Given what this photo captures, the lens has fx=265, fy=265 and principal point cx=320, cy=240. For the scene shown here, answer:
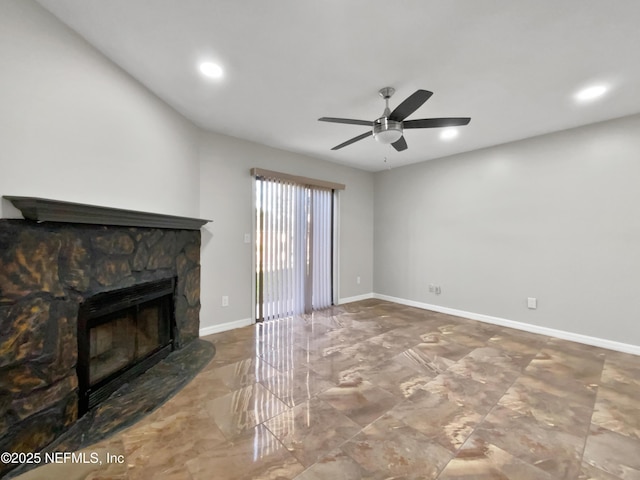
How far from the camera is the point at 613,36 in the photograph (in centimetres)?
169

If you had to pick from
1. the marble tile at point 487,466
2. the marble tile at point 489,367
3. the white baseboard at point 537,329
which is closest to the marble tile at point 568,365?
the marble tile at point 489,367

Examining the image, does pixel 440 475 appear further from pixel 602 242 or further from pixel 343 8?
pixel 602 242

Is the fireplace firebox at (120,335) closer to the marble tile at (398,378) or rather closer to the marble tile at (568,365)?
the marble tile at (398,378)

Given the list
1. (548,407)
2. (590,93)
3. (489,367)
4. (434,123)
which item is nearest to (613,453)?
(548,407)

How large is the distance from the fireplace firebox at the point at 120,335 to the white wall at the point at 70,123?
0.74 metres

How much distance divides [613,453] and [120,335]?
136 inches

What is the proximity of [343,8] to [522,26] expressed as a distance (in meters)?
1.12

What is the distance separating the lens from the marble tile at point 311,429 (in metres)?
1.50

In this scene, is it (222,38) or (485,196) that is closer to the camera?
(222,38)

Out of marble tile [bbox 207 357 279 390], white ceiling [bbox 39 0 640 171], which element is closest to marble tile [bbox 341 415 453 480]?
marble tile [bbox 207 357 279 390]

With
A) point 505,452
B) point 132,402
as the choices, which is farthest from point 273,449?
point 505,452

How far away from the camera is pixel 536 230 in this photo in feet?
11.2

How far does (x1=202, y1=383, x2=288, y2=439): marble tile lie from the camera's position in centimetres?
171

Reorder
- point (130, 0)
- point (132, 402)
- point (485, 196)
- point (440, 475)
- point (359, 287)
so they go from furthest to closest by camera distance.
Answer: point (359, 287), point (485, 196), point (132, 402), point (130, 0), point (440, 475)
